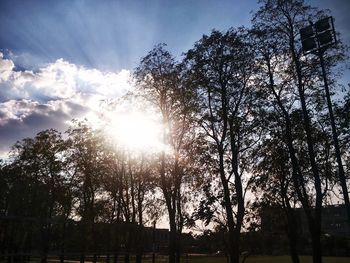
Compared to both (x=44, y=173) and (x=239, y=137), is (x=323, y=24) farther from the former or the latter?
(x=44, y=173)

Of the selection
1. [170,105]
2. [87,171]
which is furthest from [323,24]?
[87,171]

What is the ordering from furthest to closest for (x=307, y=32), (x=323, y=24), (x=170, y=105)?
1. (x=170, y=105)
2. (x=307, y=32)
3. (x=323, y=24)

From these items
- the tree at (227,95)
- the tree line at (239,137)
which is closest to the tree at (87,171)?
the tree line at (239,137)

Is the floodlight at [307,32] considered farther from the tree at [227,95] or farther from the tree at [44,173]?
the tree at [44,173]

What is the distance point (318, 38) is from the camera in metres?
18.8

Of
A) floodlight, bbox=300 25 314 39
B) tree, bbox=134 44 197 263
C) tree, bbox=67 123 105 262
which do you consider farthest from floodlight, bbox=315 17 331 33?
tree, bbox=67 123 105 262

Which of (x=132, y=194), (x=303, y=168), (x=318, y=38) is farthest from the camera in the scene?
(x=132, y=194)

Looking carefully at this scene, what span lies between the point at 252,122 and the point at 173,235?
11.3 metres

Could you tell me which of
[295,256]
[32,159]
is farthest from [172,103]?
[32,159]

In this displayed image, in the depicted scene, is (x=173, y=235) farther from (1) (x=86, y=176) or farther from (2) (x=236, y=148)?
(1) (x=86, y=176)

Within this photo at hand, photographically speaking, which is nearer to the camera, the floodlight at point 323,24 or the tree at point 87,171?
the floodlight at point 323,24

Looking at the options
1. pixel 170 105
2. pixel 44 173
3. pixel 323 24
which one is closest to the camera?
pixel 323 24

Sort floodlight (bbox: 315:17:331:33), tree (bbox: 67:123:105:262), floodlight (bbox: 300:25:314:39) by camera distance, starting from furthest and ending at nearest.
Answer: tree (bbox: 67:123:105:262) < floodlight (bbox: 300:25:314:39) < floodlight (bbox: 315:17:331:33)

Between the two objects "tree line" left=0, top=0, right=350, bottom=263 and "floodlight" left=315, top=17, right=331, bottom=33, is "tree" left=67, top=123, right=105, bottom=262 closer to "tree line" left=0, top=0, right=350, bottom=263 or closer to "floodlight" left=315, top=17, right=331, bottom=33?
"tree line" left=0, top=0, right=350, bottom=263
